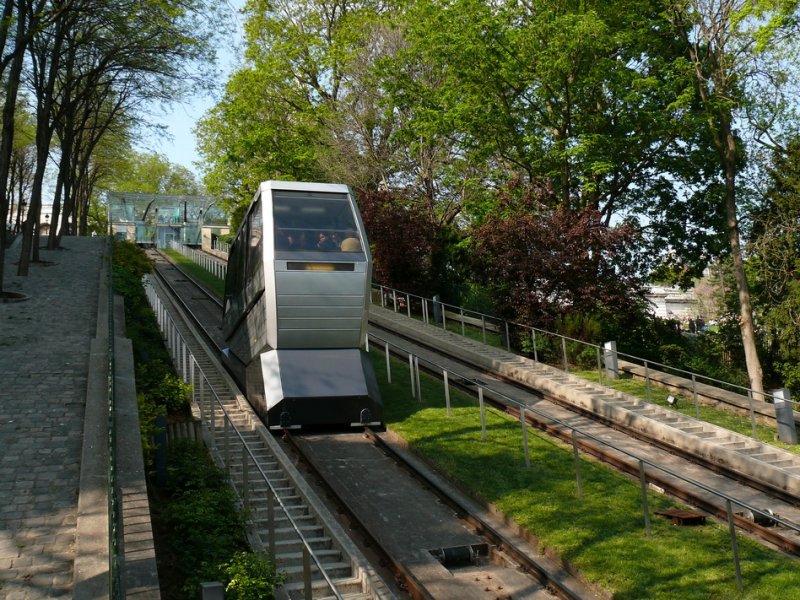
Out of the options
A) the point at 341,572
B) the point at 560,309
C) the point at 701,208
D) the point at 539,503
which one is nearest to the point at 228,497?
the point at 341,572

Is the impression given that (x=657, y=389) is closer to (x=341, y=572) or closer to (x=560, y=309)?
(x=560, y=309)

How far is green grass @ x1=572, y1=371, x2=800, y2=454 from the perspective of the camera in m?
14.8

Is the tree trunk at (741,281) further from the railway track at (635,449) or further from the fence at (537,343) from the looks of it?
the railway track at (635,449)

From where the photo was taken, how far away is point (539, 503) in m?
10.7

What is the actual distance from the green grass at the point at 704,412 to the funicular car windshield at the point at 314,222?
→ 765 cm

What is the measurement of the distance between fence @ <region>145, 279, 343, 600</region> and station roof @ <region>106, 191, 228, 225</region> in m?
56.4

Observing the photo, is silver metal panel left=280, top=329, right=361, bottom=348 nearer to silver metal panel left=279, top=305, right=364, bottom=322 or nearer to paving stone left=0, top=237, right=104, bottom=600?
silver metal panel left=279, top=305, right=364, bottom=322

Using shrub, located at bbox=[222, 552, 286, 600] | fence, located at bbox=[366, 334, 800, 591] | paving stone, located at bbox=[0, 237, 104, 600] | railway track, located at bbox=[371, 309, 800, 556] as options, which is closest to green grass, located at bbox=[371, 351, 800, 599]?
fence, located at bbox=[366, 334, 800, 591]

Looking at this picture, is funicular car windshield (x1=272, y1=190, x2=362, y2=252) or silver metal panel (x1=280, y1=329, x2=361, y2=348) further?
funicular car windshield (x1=272, y1=190, x2=362, y2=252)

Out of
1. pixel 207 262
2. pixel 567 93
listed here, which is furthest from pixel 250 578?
pixel 207 262

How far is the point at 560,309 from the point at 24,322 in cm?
1431

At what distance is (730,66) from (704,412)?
1073cm

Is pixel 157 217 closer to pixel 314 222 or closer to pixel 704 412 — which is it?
pixel 314 222

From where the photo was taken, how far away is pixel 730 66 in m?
21.6
